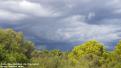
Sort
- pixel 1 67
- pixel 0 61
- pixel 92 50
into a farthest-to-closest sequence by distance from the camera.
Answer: pixel 92 50, pixel 0 61, pixel 1 67

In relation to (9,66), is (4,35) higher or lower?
higher

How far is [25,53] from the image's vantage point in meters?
44.7

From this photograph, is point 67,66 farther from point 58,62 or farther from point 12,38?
point 12,38

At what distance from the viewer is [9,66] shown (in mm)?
32125

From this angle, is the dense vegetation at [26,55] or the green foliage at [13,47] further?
the green foliage at [13,47]

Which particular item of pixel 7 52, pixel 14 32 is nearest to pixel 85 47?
pixel 14 32

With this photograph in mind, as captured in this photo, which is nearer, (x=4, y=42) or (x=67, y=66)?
(x=67, y=66)

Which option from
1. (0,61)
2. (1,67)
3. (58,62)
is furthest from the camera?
(0,61)

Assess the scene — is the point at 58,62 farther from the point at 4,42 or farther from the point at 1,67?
the point at 4,42

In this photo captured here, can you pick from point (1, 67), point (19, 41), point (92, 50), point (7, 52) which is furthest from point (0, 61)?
point (92, 50)

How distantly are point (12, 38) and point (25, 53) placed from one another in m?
2.97

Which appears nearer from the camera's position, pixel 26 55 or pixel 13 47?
pixel 13 47

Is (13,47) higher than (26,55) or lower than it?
higher

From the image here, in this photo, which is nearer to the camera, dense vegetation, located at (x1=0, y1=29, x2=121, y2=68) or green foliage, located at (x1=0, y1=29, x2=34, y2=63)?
dense vegetation, located at (x1=0, y1=29, x2=121, y2=68)
